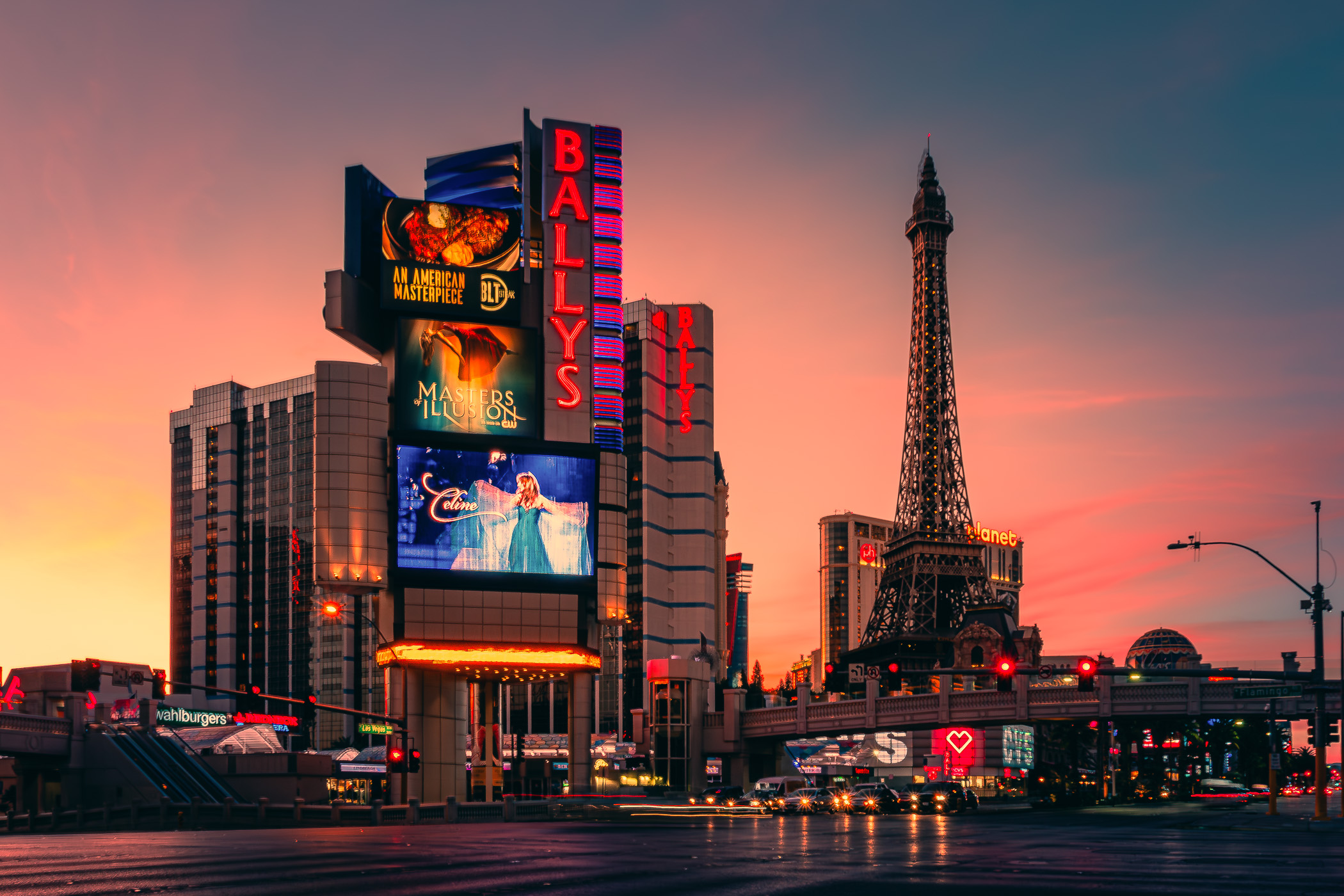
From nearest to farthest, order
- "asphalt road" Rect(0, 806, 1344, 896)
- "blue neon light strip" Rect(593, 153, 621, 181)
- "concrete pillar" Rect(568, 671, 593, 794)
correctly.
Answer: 1. "asphalt road" Rect(0, 806, 1344, 896)
2. "concrete pillar" Rect(568, 671, 593, 794)
3. "blue neon light strip" Rect(593, 153, 621, 181)

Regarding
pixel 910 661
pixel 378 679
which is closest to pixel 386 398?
pixel 910 661

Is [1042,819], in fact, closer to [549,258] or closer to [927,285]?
[549,258]

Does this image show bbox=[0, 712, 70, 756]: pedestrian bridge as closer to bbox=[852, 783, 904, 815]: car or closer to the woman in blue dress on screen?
the woman in blue dress on screen

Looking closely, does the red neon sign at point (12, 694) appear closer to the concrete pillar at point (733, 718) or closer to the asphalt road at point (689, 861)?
the asphalt road at point (689, 861)

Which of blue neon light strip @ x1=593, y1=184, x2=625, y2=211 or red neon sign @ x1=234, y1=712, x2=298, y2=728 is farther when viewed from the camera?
red neon sign @ x1=234, y1=712, x2=298, y2=728

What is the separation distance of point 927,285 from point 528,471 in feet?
432

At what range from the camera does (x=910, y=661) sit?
166125 mm

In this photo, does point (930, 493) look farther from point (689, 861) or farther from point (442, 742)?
point (689, 861)

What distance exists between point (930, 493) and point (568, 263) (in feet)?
401

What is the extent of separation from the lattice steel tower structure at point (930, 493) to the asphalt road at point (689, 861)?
139 meters

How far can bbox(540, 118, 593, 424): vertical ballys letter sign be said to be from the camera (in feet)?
240

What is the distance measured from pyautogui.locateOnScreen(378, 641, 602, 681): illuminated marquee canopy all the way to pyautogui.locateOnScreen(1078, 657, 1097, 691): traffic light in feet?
90.9

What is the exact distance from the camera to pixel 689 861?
27.5m

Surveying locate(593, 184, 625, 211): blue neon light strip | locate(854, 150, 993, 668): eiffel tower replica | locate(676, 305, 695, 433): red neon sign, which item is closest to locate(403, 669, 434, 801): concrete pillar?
locate(593, 184, 625, 211): blue neon light strip
